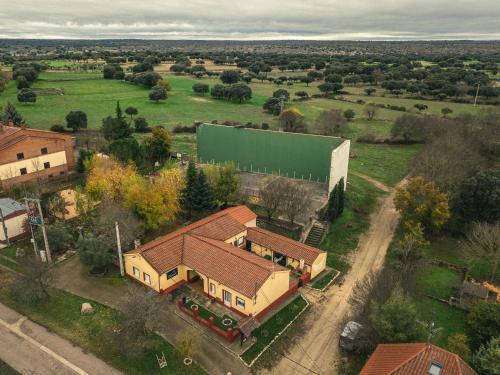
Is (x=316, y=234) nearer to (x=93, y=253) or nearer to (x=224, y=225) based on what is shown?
(x=224, y=225)

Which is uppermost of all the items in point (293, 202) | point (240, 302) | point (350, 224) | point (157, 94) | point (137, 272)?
point (157, 94)

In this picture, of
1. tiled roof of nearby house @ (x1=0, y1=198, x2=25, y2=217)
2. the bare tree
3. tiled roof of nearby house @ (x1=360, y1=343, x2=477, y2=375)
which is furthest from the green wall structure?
tiled roof of nearby house @ (x1=360, y1=343, x2=477, y2=375)

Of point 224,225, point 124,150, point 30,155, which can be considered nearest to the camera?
point 224,225

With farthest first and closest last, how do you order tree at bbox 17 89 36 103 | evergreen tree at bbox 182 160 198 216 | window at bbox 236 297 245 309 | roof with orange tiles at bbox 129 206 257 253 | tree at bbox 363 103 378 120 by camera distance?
tree at bbox 17 89 36 103 → tree at bbox 363 103 378 120 → evergreen tree at bbox 182 160 198 216 → roof with orange tiles at bbox 129 206 257 253 → window at bbox 236 297 245 309

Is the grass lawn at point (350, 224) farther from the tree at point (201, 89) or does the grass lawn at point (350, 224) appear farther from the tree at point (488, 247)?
the tree at point (201, 89)

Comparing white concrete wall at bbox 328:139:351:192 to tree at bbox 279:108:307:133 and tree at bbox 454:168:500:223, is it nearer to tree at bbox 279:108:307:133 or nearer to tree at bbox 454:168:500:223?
tree at bbox 454:168:500:223

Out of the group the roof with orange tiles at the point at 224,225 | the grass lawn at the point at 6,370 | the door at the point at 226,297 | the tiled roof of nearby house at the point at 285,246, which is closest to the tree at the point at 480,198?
the tiled roof of nearby house at the point at 285,246

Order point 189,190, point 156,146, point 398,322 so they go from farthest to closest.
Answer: point 156,146 → point 189,190 → point 398,322

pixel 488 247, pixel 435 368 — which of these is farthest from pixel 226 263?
pixel 488 247
